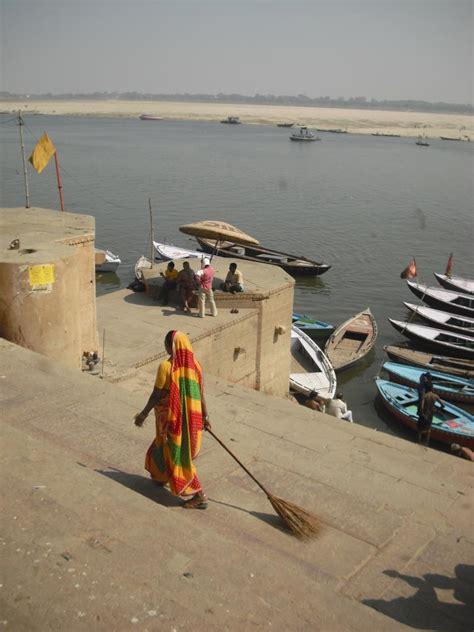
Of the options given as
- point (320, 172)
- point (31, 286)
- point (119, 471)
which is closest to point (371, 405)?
point (31, 286)

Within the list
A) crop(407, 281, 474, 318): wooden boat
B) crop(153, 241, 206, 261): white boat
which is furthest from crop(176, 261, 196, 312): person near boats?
crop(153, 241, 206, 261): white boat

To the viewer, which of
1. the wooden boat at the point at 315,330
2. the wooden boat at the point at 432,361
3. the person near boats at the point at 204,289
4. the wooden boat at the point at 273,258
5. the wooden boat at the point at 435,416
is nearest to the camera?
the person near boats at the point at 204,289

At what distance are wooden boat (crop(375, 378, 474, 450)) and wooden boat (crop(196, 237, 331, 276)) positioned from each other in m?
10.5

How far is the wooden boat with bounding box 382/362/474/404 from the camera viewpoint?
16.1 meters

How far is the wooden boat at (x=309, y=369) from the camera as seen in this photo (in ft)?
49.4

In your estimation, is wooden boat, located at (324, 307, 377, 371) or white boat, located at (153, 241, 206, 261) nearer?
wooden boat, located at (324, 307, 377, 371)

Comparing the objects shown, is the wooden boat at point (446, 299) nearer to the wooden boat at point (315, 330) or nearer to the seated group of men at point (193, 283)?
the wooden boat at point (315, 330)

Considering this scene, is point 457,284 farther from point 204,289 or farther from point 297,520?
point 297,520

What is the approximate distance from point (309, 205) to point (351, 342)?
2451 centimetres

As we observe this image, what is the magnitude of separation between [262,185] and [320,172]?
10.9 meters

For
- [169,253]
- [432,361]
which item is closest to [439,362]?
[432,361]

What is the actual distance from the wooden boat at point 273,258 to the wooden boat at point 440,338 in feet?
21.4

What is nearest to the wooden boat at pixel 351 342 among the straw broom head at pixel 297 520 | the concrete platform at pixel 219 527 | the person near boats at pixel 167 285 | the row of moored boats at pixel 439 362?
the row of moored boats at pixel 439 362

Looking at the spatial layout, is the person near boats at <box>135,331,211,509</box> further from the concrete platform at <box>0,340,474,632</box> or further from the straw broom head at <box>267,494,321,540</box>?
the straw broom head at <box>267,494,321,540</box>
